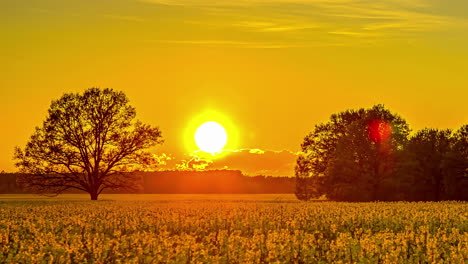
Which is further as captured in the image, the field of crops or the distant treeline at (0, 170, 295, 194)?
the distant treeline at (0, 170, 295, 194)

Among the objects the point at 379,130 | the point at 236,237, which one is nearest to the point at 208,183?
the point at 379,130

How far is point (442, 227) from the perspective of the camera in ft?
92.4

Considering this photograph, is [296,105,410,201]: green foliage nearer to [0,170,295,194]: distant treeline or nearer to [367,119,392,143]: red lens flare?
Result: [367,119,392,143]: red lens flare

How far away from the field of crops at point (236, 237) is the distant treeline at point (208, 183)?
364 ft

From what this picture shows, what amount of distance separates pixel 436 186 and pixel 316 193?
13523 mm

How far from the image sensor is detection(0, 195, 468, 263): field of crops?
16547 mm

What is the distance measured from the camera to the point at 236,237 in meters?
18.8

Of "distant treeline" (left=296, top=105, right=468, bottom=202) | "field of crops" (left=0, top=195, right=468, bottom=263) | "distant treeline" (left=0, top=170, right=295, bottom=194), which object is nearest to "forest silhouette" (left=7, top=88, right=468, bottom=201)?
"distant treeline" (left=296, top=105, right=468, bottom=202)

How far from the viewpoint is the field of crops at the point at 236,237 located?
54.3 feet

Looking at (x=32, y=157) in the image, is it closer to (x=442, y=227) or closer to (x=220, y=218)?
(x=220, y=218)

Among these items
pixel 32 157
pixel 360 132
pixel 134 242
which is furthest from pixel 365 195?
pixel 134 242

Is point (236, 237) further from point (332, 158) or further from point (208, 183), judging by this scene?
point (208, 183)

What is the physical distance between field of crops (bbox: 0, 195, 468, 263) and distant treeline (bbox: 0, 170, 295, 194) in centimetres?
11106

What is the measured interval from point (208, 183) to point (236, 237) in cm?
13281
